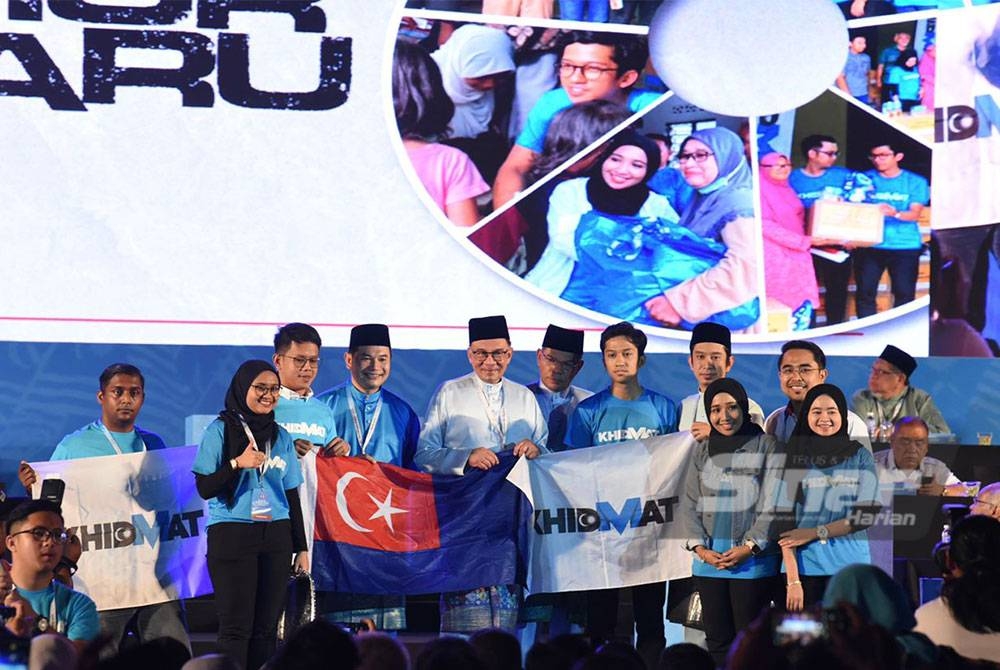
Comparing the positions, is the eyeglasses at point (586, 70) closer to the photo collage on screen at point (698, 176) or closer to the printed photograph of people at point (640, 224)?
the photo collage on screen at point (698, 176)

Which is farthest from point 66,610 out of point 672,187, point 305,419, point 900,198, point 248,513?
point 900,198

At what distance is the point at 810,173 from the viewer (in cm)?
695

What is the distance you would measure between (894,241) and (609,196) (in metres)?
1.33

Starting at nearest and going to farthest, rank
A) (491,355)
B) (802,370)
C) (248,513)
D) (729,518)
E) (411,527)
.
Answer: (248,513)
(729,518)
(411,527)
(802,370)
(491,355)

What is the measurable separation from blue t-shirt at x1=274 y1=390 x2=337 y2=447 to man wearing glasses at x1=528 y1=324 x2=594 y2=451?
0.93 metres

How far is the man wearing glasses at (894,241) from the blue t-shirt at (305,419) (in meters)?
2.60

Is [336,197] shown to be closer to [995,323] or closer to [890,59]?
[890,59]

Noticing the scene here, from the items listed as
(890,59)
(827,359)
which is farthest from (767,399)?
(890,59)

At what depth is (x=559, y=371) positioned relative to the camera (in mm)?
6324

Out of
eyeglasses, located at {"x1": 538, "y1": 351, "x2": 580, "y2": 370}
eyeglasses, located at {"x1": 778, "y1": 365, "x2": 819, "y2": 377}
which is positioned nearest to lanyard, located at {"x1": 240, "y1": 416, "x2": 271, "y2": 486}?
eyeglasses, located at {"x1": 538, "y1": 351, "x2": 580, "y2": 370}

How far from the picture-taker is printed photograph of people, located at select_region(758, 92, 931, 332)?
691cm

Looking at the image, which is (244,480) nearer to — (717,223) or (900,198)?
(717,223)

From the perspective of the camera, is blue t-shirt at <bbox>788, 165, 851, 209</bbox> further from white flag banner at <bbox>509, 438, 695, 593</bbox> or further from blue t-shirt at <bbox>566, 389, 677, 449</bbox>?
white flag banner at <bbox>509, 438, 695, 593</bbox>

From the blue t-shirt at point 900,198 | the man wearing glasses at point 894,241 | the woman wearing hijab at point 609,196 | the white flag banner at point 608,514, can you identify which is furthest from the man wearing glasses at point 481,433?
the blue t-shirt at point 900,198
